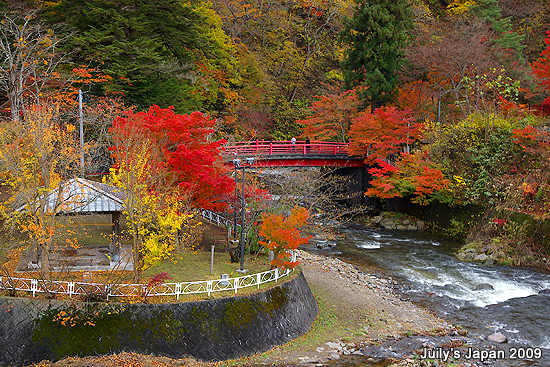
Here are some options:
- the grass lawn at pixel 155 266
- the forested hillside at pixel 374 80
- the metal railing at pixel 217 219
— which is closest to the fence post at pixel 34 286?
the grass lawn at pixel 155 266

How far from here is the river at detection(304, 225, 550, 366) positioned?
17.9 meters

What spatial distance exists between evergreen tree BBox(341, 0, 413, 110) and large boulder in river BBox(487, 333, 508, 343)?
934 inches

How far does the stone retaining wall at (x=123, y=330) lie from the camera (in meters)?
13.5

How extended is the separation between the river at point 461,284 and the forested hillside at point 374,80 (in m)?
5.00

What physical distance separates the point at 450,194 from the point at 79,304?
26.8 meters

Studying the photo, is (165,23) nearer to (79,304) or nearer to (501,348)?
(79,304)

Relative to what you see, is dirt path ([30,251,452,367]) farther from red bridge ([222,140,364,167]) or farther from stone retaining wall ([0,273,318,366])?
red bridge ([222,140,364,167])

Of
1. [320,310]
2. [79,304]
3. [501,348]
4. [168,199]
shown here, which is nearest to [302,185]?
[320,310]

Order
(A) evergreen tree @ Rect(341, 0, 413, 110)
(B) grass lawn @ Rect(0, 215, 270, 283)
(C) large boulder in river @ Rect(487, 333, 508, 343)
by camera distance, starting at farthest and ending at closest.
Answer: (A) evergreen tree @ Rect(341, 0, 413, 110) < (C) large boulder in river @ Rect(487, 333, 508, 343) < (B) grass lawn @ Rect(0, 215, 270, 283)

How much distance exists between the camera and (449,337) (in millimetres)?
16875

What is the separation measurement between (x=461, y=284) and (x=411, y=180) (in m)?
12.4

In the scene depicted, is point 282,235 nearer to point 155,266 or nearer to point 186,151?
point 155,266

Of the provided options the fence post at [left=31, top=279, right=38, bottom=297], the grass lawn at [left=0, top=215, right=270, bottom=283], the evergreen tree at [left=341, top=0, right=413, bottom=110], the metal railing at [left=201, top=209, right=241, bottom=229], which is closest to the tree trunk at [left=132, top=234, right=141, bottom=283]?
the grass lawn at [left=0, top=215, right=270, bottom=283]

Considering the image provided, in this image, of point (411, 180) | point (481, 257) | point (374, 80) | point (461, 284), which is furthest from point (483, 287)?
point (374, 80)
